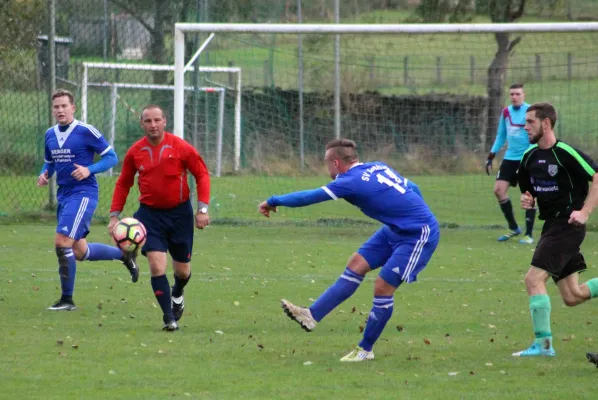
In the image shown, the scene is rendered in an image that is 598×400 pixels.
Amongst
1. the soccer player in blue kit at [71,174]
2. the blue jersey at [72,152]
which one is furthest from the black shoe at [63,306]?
the blue jersey at [72,152]

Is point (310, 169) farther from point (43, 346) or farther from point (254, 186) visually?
point (43, 346)

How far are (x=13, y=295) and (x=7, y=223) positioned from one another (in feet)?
22.1

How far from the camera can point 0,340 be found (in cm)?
773

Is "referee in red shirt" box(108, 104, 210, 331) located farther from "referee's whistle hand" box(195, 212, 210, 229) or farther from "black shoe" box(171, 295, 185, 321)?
"black shoe" box(171, 295, 185, 321)

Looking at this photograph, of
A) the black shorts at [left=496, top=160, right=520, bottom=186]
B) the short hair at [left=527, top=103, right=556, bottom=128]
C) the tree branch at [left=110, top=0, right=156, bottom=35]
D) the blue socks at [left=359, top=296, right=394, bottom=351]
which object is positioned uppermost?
the tree branch at [left=110, top=0, right=156, bottom=35]

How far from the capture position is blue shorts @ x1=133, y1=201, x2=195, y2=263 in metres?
8.34

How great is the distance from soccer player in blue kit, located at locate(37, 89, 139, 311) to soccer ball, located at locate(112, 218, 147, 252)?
1027mm

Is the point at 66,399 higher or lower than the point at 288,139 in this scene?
lower

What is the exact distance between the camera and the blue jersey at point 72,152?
958cm

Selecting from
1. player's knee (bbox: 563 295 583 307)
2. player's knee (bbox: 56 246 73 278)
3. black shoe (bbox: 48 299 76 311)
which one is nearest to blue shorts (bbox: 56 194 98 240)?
player's knee (bbox: 56 246 73 278)

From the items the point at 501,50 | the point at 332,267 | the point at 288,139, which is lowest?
the point at 332,267

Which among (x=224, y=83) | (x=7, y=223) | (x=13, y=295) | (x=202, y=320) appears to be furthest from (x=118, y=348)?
(x=224, y=83)

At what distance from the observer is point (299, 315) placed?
24.3ft

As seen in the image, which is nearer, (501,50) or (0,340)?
(0,340)
